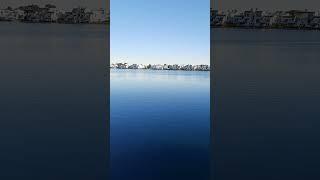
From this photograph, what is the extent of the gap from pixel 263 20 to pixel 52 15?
25.5 meters

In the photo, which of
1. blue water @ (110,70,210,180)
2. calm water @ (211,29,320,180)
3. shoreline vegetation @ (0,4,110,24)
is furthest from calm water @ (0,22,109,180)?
shoreline vegetation @ (0,4,110,24)

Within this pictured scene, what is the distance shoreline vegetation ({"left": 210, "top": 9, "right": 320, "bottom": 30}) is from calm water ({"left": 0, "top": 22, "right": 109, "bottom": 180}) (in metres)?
Answer: 40.2

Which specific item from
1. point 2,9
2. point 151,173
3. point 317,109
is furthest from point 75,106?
point 2,9

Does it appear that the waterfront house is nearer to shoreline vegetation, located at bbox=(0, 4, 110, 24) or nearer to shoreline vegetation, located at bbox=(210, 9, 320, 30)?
shoreline vegetation, located at bbox=(0, 4, 110, 24)

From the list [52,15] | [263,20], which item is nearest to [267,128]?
[263,20]

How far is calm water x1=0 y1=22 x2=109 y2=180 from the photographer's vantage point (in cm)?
459

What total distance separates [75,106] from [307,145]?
14.2 feet

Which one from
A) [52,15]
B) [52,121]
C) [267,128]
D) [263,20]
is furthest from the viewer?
[52,15]

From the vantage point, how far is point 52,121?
6.84 m

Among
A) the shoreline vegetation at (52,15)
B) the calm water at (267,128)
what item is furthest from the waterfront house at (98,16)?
the calm water at (267,128)

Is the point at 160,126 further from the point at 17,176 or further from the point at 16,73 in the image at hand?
the point at 16,73

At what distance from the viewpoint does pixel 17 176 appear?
424cm

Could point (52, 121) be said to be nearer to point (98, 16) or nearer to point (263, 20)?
point (98, 16)

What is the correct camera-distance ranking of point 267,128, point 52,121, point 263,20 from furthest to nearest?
point 263,20, point 52,121, point 267,128
